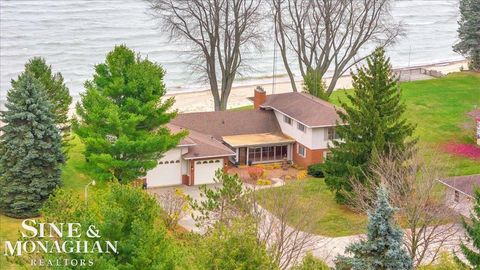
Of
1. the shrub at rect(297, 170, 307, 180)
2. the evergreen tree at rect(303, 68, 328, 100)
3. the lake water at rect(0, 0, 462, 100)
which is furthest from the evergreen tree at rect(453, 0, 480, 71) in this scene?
the shrub at rect(297, 170, 307, 180)

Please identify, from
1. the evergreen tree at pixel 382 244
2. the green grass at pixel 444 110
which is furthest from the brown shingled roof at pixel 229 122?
the evergreen tree at pixel 382 244

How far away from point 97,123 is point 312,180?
41.8 feet

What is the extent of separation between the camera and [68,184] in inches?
1668

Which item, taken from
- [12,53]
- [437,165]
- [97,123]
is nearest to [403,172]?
A: [437,165]

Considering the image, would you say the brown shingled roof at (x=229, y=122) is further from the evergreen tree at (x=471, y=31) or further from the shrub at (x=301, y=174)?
the evergreen tree at (x=471, y=31)

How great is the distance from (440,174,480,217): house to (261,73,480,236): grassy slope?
785mm

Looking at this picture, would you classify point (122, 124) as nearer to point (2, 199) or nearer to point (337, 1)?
point (2, 199)

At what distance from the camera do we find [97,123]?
36750 millimetres

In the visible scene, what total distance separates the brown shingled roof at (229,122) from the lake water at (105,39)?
21999mm

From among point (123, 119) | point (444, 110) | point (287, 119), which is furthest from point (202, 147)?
point (444, 110)

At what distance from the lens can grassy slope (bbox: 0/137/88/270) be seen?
35.2 metres

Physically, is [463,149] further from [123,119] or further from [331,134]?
[123,119]
